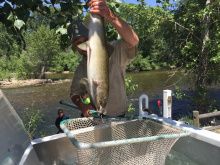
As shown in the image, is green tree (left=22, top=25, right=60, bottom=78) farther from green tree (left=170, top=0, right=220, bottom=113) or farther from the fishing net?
the fishing net

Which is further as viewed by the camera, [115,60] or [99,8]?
[115,60]

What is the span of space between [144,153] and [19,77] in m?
32.0

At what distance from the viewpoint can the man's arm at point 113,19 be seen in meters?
1.84

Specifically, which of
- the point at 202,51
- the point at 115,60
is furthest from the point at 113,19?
the point at 202,51

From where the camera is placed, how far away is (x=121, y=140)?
63.2 inches

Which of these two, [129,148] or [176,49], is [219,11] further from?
[129,148]

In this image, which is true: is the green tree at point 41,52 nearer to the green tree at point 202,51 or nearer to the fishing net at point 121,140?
the green tree at point 202,51

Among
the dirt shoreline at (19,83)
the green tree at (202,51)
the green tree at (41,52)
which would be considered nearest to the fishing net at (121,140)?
the green tree at (202,51)

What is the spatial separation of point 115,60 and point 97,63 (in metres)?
0.33

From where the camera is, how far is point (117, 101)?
8.39 ft

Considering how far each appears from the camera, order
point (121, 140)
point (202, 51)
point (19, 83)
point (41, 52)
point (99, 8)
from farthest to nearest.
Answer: point (41, 52) < point (19, 83) < point (202, 51) < point (99, 8) < point (121, 140)

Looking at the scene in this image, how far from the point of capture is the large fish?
2.13m

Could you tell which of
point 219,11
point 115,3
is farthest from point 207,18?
point 115,3

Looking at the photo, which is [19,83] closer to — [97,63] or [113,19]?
[97,63]
